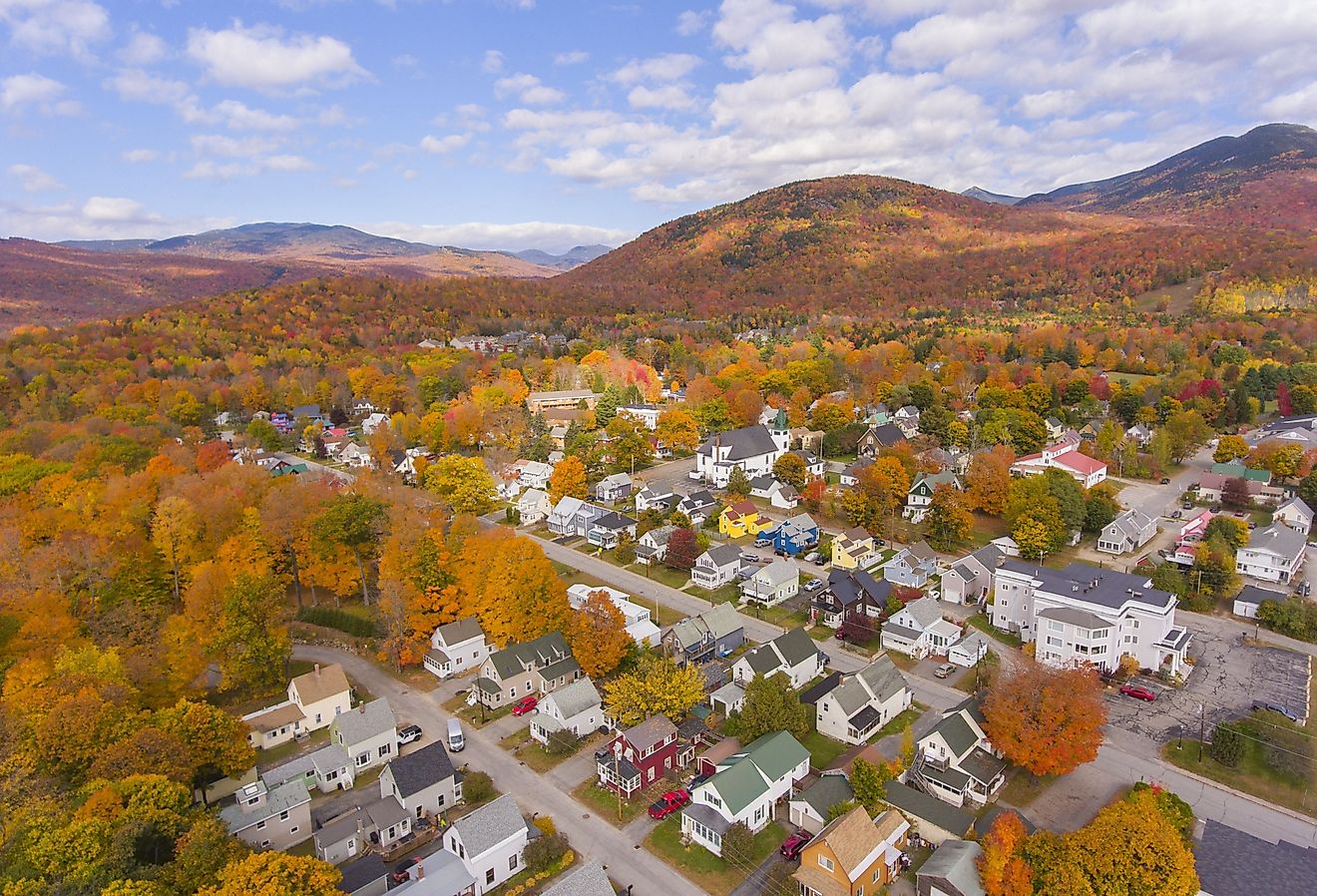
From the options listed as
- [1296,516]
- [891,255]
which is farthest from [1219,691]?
[891,255]

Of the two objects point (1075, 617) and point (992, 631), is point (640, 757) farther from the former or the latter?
point (992, 631)

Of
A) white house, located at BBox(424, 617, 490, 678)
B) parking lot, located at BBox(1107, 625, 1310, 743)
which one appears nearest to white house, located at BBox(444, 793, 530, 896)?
white house, located at BBox(424, 617, 490, 678)

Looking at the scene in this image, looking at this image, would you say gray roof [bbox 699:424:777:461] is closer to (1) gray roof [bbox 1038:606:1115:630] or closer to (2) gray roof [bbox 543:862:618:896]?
(1) gray roof [bbox 1038:606:1115:630]

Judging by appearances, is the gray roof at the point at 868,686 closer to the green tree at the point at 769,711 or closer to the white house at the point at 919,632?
the green tree at the point at 769,711

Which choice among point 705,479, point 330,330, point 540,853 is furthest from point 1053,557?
point 330,330

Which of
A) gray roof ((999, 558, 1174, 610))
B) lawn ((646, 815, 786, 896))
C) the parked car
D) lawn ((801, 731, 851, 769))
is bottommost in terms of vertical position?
lawn ((801, 731, 851, 769))

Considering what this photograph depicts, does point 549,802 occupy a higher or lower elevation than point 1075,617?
lower

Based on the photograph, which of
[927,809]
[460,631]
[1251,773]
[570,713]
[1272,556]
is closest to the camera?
[927,809]
